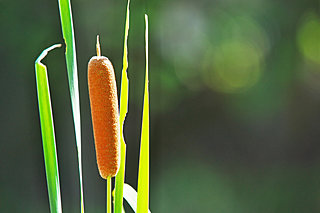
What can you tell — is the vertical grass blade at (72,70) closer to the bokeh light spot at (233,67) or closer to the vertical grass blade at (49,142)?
the vertical grass blade at (49,142)

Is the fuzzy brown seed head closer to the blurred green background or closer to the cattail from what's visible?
the cattail

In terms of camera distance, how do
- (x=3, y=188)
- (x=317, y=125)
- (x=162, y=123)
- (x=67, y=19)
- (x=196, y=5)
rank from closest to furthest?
(x=67, y=19) < (x=3, y=188) < (x=162, y=123) < (x=196, y=5) < (x=317, y=125)

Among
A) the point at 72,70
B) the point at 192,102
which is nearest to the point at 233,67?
the point at 192,102

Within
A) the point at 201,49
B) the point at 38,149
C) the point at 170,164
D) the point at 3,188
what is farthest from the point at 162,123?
the point at 3,188

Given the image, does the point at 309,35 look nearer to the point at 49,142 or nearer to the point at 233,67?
the point at 233,67

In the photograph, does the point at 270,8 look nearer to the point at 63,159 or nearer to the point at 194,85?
the point at 194,85

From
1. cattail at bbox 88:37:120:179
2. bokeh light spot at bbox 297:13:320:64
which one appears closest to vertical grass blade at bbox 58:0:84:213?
cattail at bbox 88:37:120:179
